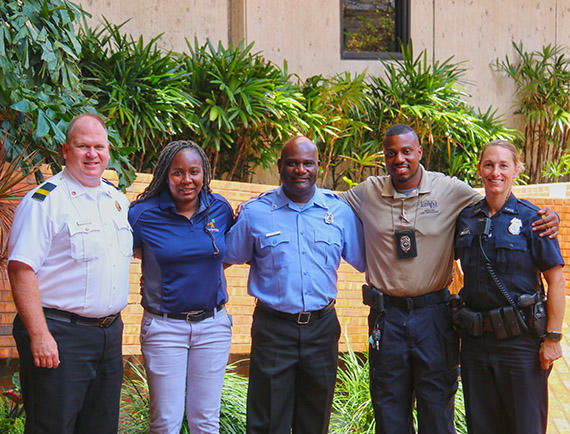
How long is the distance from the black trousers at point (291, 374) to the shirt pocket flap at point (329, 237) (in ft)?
1.16

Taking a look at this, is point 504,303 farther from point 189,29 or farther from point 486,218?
point 189,29

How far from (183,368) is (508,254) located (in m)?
1.64

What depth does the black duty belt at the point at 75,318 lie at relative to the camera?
2.99m

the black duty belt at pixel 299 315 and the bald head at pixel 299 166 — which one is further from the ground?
the bald head at pixel 299 166

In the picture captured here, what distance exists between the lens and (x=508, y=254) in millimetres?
3287

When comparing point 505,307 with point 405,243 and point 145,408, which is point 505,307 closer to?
point 405,243

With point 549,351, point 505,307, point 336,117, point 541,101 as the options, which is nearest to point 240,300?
point 505,307

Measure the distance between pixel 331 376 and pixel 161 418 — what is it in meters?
0.86

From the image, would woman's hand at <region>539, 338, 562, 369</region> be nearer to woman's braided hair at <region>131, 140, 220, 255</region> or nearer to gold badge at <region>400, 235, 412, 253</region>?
gold badge at <region>400, 235, 412, 253</region>

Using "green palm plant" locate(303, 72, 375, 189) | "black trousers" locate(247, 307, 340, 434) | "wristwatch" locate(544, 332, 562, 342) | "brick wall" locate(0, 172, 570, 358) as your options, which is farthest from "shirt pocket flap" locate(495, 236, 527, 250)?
"green palm plant" locate(303, 72, 375, 189)

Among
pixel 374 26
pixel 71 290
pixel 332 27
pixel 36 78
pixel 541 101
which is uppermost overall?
pixel 374 26

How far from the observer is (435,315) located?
3488 millimetres

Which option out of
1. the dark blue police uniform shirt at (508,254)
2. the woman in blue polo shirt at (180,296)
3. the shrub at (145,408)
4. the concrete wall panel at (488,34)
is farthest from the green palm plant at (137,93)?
the concrete wall panel at (488,34)

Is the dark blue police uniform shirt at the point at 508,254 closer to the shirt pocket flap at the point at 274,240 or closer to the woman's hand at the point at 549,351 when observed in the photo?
the woman's hand at the point at 549,351
